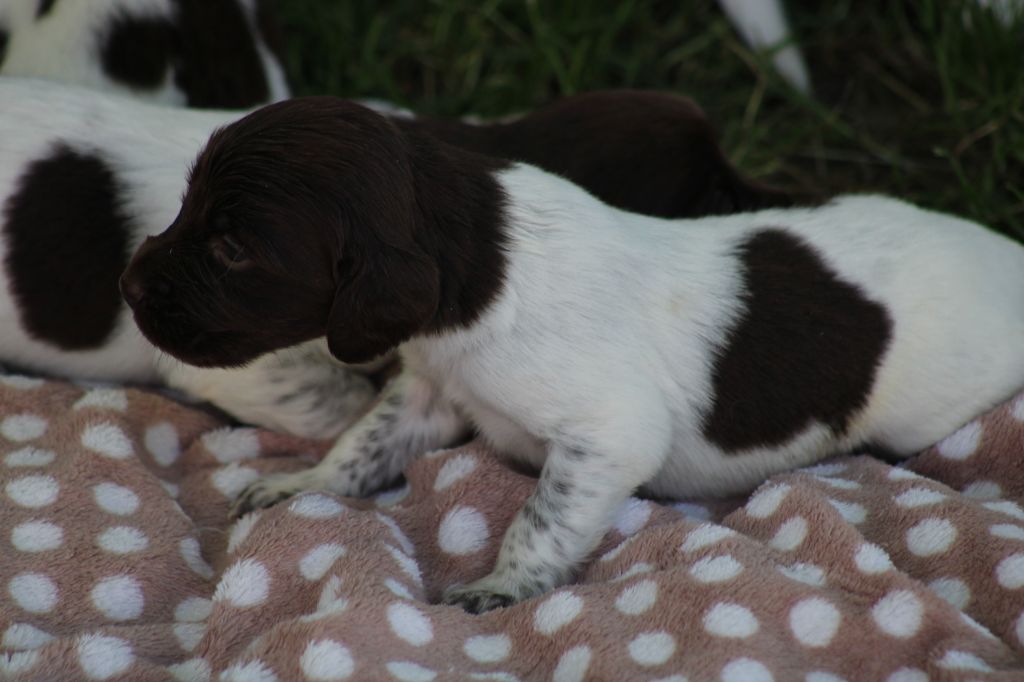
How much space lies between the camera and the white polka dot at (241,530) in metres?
3.36

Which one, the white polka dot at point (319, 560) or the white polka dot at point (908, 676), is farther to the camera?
the white polka dot at point (319, 560)

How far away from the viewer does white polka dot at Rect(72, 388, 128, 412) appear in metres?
3.86

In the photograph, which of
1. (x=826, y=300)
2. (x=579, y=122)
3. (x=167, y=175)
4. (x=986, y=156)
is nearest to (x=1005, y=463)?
(x=826, y=300)

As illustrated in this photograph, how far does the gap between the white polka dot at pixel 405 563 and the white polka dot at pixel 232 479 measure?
0.68 meters

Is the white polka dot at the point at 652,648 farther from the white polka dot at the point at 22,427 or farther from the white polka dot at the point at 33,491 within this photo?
the white polka dot at the point at 22,427

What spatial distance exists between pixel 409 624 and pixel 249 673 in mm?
394

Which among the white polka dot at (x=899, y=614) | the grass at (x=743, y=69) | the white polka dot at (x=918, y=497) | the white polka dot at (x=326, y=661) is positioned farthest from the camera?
the grass at (x=743, y=69)

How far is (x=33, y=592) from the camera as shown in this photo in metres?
3.22

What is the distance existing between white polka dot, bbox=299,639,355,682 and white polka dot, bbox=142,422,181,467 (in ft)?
4.22

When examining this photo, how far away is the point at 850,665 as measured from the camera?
2.93 metres

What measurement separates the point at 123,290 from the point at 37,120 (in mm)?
1086

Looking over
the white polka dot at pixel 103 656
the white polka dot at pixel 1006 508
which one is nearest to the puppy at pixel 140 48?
the white polka dot at pixel 103 656

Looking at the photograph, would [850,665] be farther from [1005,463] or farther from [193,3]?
[193,3]

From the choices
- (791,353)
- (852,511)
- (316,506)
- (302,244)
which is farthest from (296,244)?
(852,511)
